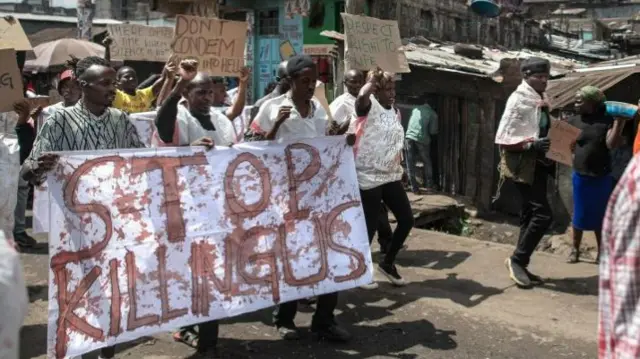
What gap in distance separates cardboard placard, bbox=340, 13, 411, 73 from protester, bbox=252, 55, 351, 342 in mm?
1544

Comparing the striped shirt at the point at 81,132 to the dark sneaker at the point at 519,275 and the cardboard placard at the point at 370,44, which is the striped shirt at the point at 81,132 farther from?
the dark sneaker at the point at 519,275

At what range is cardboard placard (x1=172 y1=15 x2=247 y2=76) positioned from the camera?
633 cm

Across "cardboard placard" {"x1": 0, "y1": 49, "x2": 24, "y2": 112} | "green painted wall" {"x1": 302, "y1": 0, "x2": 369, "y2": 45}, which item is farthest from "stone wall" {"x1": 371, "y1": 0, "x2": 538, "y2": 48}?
"cardboard placard" {"x1": 0, "y1": 49, "x2": 24, "y2": 112}

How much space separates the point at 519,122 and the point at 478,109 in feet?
15.5

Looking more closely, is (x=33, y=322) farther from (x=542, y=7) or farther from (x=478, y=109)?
(x=542, y=7)

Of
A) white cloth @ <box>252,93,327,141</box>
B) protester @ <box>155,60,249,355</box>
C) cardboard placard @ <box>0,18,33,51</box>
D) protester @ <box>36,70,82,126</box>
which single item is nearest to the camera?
protester @ <box>155,60,249,355</box>

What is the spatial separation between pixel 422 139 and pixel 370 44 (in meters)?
5.03

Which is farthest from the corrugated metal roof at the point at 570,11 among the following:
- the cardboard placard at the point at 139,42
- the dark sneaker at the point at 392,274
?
the dark sneaker at the point at 392,274

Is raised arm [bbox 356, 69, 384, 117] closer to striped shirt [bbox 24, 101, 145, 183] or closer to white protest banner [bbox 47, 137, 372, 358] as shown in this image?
white protest banner [bbox 47, 137, 372, 358]

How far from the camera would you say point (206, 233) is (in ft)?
14.4

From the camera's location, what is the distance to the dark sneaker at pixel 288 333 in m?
4.88

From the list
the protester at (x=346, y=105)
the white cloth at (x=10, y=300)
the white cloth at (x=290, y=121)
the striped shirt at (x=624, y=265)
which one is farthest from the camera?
the protester at (x=346, y=105)

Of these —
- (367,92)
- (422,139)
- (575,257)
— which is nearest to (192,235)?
(367,92)

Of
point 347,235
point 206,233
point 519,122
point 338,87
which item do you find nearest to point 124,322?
point 206,233
